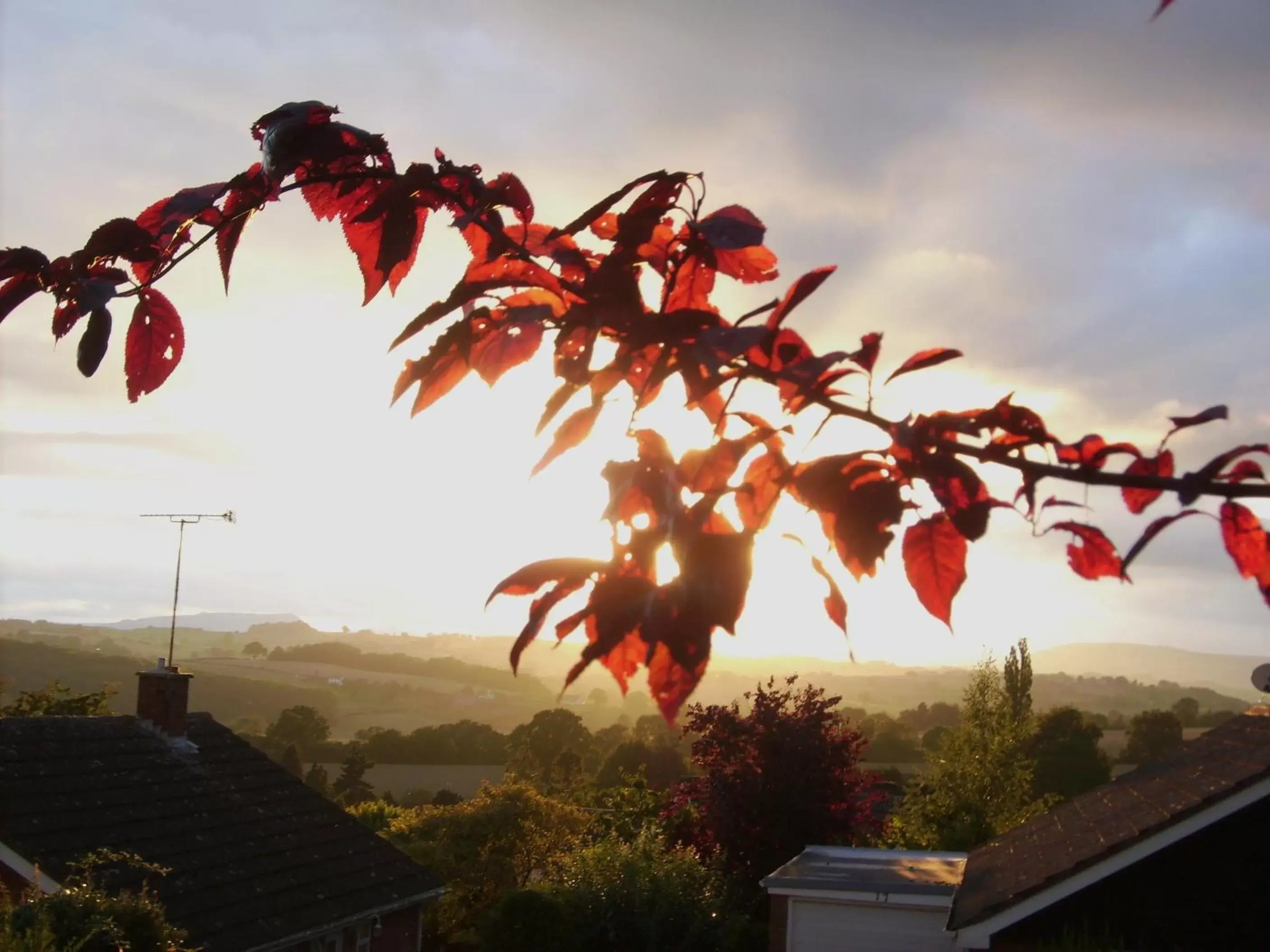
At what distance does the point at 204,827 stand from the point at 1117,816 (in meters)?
11.4

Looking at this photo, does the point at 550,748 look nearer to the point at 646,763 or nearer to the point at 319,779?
the point at 646,763

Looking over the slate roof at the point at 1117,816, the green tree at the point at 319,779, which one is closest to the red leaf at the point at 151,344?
the slate roof at the point at 1117,816

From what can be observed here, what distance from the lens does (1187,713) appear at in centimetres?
6153

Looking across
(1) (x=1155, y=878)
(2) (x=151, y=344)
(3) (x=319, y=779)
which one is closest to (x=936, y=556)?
(2) (x=151, y=344)

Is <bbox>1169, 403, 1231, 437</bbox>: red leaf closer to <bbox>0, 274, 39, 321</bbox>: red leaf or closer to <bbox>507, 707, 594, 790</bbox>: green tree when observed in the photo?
<bbox>0, 274, 39, 321</bbox>: red leaf

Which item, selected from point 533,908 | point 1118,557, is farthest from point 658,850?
point 1118,557

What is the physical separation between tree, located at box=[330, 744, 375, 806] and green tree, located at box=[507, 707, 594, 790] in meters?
5.85

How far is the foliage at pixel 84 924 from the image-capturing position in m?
6.96

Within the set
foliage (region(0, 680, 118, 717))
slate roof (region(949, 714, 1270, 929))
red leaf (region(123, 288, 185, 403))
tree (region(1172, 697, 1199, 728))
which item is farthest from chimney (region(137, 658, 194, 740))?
tree (region(1172, 697, 1199, 728))

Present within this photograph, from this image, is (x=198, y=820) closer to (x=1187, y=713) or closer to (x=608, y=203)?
(x=608, y=203)

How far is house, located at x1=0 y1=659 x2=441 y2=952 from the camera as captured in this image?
1260 cm

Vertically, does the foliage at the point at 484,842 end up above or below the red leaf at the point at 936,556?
below

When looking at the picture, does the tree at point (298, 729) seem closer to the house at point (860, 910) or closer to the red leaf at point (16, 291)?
the house at point (860, 910)

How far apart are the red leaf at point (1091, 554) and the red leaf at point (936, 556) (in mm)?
160
